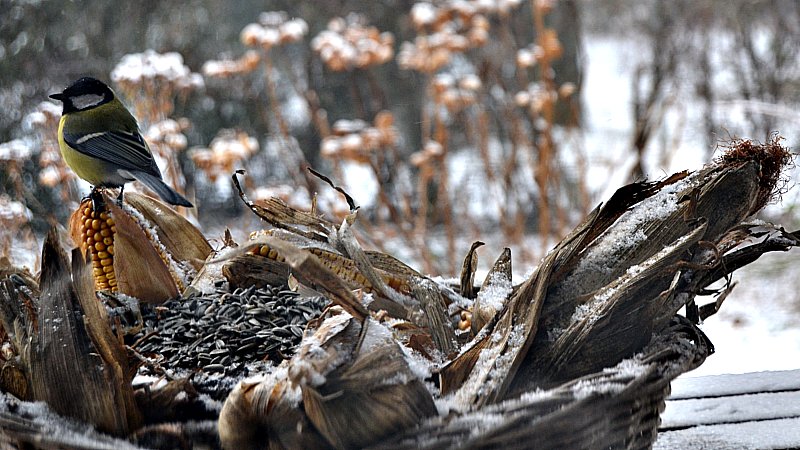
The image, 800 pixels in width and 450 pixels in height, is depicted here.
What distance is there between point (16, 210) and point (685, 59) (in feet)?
10.9

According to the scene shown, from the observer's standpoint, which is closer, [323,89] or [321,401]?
[321,401]

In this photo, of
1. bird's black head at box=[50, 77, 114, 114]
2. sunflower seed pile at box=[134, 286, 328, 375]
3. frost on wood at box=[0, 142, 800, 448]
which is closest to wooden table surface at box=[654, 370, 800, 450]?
frost on wood at box=[0, 142, 800, 448]

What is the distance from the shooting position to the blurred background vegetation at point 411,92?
8.53ft

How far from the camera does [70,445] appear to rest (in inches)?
15.5

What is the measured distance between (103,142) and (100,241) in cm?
20

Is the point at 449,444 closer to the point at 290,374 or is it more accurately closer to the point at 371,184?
the point at 290,374

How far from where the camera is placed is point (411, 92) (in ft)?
14.1

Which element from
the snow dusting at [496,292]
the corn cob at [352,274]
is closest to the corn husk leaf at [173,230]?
the corn cob at [352,274]

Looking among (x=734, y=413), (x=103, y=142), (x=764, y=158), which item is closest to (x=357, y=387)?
(x=764, y=158)

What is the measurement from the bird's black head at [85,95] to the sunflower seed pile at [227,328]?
37cm

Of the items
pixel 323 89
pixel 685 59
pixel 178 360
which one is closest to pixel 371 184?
pixel 323 89

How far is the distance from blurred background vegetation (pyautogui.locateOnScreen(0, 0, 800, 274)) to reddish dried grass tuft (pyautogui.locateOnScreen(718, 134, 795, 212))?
1804mm

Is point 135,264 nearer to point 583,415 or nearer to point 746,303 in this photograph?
point 583,415

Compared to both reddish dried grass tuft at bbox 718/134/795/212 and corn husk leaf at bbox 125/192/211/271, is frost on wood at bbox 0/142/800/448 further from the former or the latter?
corn husk leaf at bbox 125/192/211/271
